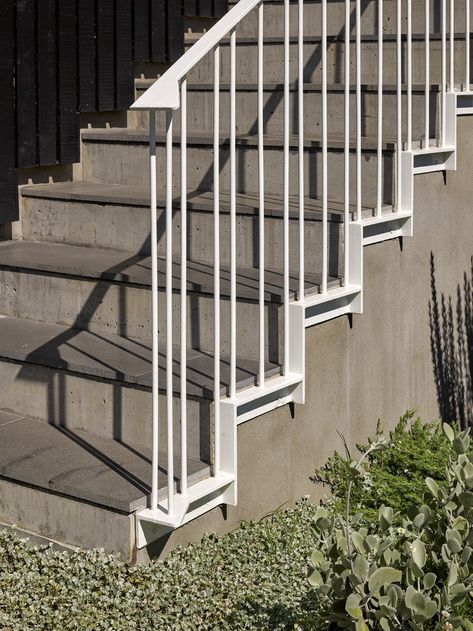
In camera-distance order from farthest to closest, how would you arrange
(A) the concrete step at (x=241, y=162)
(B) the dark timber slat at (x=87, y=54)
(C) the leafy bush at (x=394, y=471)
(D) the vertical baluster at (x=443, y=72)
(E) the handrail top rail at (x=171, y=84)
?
(B) the dark timber slat at (x=87, y=54)
(D) the vertical baluster at (x=443, y=72)
(A) the concrete step at (x=241, y=162)
(C) the leafy bush at (x=394, y=471)
(E) the handrail top rail at (x=171, y=84)

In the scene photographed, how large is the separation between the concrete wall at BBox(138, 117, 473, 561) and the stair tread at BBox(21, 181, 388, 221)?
0.98ft

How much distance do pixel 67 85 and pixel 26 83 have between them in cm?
27

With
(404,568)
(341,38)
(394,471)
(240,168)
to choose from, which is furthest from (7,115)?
(404,568)

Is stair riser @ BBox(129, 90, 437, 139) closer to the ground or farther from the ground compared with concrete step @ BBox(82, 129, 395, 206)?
farther from the ground

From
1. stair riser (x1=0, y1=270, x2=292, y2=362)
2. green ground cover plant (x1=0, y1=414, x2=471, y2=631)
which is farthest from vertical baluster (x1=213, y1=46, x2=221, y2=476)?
stair riser (x1=0, y1=270, x2=292, y2=362)

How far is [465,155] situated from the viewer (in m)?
4.40

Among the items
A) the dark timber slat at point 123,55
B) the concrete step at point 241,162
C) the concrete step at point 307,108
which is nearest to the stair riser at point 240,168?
the concrete step at point 241,162

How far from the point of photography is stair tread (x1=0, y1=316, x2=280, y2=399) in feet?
10.4

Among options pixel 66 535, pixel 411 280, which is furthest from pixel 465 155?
pixel 66 535

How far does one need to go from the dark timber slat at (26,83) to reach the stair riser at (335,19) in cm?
Result: 135

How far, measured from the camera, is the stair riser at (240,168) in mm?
3934

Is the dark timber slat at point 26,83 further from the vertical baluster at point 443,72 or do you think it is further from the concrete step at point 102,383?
the vertical baluster at point 443,72

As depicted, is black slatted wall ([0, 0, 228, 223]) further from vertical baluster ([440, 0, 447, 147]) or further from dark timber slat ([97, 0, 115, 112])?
vertical baluster ([440, 0, 447, 147])

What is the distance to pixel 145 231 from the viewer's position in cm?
398
